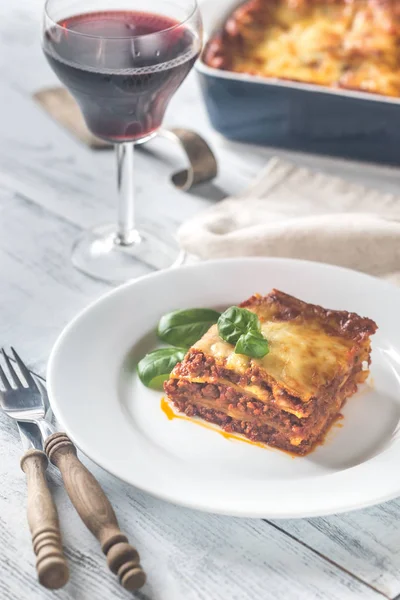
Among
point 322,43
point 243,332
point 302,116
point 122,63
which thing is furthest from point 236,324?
point 322,43

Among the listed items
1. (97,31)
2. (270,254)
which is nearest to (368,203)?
(270,254)

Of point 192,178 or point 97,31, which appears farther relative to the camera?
point 192,178

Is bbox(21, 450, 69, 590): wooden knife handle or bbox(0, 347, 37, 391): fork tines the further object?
bbox(0, 347, 37, 391): fork tines

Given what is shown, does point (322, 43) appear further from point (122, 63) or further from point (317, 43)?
point (122, 63)

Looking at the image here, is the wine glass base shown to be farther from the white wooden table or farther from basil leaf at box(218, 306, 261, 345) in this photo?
basil leaf at box(218, 306, 261, 345)

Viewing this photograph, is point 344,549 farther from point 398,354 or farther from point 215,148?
A: point 215,148

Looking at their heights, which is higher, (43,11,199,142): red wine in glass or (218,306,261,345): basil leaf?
(43,11,199,142): red wine in glass

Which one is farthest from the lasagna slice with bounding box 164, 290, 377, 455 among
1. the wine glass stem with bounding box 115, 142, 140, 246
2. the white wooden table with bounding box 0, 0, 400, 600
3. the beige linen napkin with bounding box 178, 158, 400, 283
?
the wine glass stem with bounding box 115, 142, 140, 246
